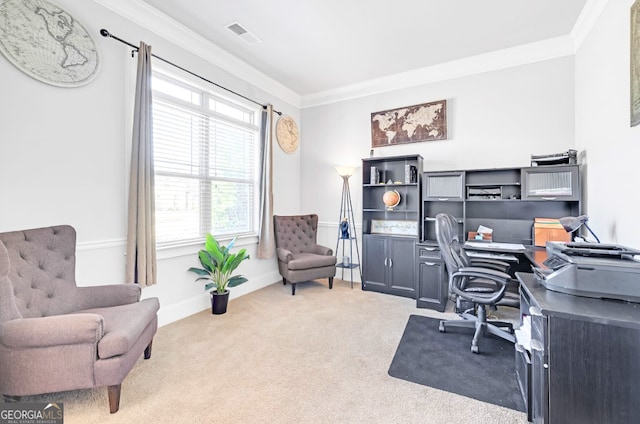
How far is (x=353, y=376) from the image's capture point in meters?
2.03

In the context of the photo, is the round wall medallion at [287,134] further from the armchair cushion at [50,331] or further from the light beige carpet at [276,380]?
the armchair cushion at [50,331]

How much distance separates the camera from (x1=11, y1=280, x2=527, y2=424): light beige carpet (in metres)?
1.64

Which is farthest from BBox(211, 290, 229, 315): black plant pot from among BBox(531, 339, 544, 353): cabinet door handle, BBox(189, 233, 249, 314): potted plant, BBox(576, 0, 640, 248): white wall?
BBox(576, 0, 640, 248): white wall

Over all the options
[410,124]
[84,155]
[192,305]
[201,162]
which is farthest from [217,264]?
[410,124]

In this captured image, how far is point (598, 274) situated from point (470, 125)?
2755 mm

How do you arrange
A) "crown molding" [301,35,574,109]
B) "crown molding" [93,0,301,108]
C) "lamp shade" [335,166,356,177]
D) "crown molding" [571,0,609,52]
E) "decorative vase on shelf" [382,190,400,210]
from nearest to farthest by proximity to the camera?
1. "crown molding" [571,0,609,52]
2. "crown molding" [93,0,301,108]
3. "crown molding" [301,35,574,109]
4. "decorative vase on shelf" [382,190,400,210]
5. "lamp shade" [335,166,356,177]

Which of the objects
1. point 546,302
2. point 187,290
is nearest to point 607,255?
point 546,302

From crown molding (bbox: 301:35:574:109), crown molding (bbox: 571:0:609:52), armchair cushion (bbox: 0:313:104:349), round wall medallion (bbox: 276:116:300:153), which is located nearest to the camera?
armchair cushion (bbox: 0:313:104:349)

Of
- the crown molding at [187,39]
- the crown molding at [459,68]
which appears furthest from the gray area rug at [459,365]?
the crown molding at [187,39]

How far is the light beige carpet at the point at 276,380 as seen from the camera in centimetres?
164

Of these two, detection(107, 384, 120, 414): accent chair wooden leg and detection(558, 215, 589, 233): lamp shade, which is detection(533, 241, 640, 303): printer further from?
detection(107, 384, 120, 414): accent chair wooden leg

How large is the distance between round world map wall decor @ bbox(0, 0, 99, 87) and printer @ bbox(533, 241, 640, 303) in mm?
3557

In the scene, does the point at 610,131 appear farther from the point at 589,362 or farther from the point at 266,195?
the point at 266,195

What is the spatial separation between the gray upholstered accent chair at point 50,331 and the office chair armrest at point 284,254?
6.69ft
